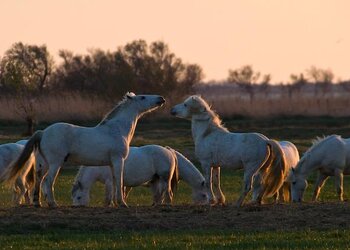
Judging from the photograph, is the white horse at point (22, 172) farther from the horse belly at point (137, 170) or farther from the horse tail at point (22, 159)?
the horse belly at point (137, 170)

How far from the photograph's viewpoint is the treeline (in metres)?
58.9

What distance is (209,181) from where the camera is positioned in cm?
1744

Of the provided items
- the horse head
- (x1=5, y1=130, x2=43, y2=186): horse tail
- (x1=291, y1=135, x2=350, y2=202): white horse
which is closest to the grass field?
(x1=5, y1=130, x2=43, y2=186): horse tail

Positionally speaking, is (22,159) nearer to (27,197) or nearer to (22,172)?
(22,172)

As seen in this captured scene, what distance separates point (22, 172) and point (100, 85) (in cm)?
4319

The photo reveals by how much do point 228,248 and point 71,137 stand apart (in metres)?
5.07

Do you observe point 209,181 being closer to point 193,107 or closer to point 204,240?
point 193,107

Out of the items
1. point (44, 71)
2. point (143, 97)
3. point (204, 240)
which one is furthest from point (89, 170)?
point (44, 71)

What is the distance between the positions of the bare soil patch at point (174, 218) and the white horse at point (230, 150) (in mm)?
1010

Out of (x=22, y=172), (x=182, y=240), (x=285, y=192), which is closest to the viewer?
(x=182, y=240)

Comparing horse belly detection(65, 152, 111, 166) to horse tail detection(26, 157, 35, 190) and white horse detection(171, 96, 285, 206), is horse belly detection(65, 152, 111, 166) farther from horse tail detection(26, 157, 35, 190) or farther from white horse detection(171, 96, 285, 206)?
horse tail detection(26, 157, 35, 190)

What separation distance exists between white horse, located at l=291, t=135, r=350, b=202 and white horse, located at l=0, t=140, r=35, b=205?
19.6 feet

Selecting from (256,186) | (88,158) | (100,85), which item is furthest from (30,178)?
(100,85)

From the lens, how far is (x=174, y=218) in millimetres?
14867
